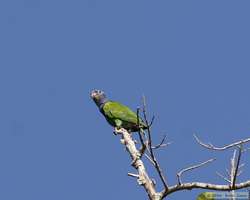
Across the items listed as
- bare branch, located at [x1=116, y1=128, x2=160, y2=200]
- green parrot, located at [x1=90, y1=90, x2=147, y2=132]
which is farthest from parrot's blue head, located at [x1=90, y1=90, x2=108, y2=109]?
bare branch, located at [x1=116, y1=128, x2=160, y2=200]

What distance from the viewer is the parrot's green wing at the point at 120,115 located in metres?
12.3

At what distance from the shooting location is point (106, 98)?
1340cm

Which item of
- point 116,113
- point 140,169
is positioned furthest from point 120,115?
point 140,169

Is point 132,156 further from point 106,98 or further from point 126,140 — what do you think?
point 106,98

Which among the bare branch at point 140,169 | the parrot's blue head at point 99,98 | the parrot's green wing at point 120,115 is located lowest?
the bare branch at point 140,169

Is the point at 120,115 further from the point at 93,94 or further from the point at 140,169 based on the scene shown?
the point at 140,169

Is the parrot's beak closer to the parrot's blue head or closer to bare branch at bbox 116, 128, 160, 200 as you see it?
the parrot's blue head

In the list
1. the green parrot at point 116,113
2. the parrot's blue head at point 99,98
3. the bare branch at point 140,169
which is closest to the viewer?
the bare branch at point 140,169

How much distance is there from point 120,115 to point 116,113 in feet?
0.40

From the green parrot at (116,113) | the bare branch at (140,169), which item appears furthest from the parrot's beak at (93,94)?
the bare branch at (140,169)

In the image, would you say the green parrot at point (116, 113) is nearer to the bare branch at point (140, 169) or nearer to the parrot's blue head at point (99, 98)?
the parrot's blue head at point (99, 98)

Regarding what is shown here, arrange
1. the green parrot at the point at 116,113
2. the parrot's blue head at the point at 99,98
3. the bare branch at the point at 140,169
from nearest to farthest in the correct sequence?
the bare branch at the point at 140,169
the green parrot at the point at 116,113
the parrot's blue head at the point at 99,98

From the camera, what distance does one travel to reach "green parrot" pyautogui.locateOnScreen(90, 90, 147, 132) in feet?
40.4

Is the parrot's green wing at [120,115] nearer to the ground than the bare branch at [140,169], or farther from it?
farther from it
